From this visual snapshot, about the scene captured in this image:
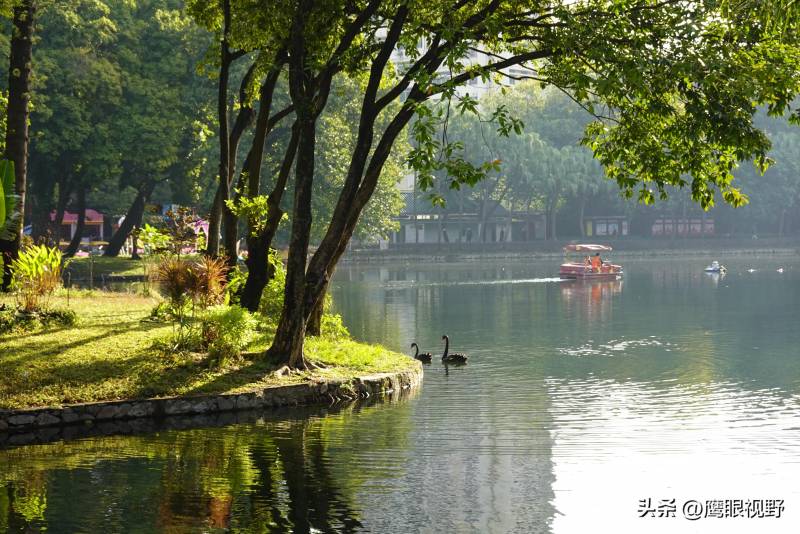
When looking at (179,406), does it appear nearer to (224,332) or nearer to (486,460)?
(224,332)

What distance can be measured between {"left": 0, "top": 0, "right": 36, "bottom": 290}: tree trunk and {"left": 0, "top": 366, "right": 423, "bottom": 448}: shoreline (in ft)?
35.5

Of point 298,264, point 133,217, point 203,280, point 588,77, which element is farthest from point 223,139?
point 133,217

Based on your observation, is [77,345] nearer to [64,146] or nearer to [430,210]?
[64,146]

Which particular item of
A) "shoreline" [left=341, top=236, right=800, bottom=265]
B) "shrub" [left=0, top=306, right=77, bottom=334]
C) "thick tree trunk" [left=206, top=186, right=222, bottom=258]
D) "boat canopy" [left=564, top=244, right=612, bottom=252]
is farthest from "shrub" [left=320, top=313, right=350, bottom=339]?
"boat canopy" [left=564, top=244, right=612, bottom=252]

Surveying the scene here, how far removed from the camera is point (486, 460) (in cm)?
1625

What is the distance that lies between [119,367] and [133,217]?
144 feet

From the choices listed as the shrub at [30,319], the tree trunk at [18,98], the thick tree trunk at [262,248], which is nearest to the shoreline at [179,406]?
the shrub at [30,319]

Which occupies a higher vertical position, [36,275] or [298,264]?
[298,264]

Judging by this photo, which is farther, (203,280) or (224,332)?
(203,280)

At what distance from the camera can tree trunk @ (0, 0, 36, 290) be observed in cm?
2823

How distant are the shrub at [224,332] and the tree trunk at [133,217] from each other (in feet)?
130

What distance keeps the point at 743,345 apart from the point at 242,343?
18.2 m

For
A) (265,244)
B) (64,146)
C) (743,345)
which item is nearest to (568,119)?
Answer: (64,146)

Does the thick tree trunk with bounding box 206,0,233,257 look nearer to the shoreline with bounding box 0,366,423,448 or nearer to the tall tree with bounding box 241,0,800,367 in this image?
the tall tree with bounding box 241,0,800,367
